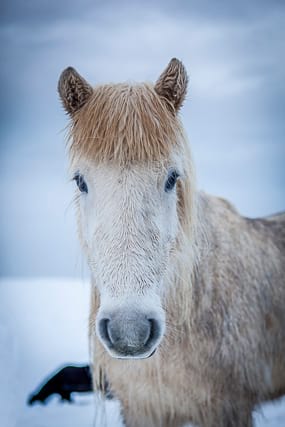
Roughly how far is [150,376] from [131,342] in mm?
245

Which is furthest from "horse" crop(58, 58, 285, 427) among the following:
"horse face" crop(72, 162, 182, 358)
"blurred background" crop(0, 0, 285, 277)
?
"blurred background" crop(0, 0, 285, 277)

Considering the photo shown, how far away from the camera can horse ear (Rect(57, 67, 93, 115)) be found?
0.80 metres

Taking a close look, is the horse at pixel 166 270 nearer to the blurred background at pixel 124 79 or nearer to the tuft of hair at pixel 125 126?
the tuft of hair at pixel 125 126

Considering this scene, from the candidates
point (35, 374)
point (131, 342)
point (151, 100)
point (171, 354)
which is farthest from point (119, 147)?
point (35, 374)

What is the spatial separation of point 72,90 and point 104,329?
387 millimetres

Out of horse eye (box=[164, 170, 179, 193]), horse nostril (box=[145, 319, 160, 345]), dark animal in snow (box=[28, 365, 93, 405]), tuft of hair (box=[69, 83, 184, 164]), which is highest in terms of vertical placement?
tuft of hair (box=[69, 83, 184, 164])

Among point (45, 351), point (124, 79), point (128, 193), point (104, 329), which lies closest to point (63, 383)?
point (45, 351)

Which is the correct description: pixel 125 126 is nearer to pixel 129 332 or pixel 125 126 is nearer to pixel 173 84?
pixel 173 84

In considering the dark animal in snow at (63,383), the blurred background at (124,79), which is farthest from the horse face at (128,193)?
the dark animal in snow at (63,383)

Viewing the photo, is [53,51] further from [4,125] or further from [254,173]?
[254,173]

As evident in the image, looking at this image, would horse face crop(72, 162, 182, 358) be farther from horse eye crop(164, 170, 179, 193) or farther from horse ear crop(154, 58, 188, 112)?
horse ear crop(154, 58, 188, 112)

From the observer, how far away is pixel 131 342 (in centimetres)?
70

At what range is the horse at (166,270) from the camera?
724mm

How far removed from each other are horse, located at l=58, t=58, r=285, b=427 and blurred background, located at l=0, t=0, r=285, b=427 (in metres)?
0.10
